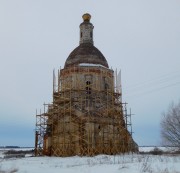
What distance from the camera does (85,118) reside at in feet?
81.6

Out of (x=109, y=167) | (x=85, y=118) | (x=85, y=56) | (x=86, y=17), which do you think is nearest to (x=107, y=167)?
(x=109, y=167)

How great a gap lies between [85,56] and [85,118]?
23.7ft

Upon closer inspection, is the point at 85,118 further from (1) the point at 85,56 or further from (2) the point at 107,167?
(2) the point at 107,167

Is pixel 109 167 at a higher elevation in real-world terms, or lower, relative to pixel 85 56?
lower

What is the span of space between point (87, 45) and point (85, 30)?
2.37m

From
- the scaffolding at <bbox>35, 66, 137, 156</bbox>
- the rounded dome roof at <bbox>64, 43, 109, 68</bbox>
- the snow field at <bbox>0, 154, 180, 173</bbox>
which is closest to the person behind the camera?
the snow field at <bbox>0, 154, 180, 173</bbox>

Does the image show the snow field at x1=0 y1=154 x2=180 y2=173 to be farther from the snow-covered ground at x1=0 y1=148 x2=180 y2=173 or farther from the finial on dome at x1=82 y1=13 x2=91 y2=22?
the finial on dome at x1=82 y1=13 x2=91 y2=22

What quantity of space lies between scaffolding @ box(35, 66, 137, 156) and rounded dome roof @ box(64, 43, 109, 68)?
960 mm

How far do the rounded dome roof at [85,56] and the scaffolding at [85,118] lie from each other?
3.15 feet

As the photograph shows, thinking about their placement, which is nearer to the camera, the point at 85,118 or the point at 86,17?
the point at 85,118

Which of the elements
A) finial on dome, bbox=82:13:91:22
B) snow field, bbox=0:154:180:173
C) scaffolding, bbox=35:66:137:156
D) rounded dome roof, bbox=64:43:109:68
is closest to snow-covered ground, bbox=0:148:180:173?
snow field, bbox=0:154:180:173

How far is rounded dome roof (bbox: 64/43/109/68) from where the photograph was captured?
29014mm

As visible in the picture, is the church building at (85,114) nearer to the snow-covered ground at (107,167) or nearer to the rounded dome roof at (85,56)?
the rounded dome roof at (85,56)

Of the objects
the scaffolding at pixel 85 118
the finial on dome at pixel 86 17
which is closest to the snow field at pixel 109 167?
the scaffolding at pixel 85 118
